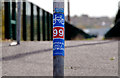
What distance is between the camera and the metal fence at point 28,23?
13.2 metres

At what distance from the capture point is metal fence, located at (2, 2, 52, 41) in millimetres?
13164

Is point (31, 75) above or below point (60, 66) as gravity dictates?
below

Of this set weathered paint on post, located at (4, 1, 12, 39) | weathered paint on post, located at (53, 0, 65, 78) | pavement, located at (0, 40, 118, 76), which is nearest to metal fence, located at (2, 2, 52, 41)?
weathered paint on post, located at (4, 1, 12, 39)

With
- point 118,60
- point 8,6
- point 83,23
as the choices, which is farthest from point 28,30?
point 83,23

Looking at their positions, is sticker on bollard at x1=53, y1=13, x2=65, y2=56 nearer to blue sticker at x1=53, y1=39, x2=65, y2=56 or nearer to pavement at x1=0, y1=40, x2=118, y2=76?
blue sticker at x1=53, y1=39, x2=65, y2=56

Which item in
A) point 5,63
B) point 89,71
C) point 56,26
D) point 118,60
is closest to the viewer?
point 56,26

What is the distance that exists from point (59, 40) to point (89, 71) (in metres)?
2.45

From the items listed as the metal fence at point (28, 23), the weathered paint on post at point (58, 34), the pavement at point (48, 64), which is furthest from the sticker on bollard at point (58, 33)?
the metal fence at point (28, 23)

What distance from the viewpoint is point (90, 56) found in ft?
25.1

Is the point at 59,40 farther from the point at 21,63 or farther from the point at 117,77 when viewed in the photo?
the point at 21,63

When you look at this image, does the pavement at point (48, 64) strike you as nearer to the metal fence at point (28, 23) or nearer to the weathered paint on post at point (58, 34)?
the weathered paint on post at point (58, 34)

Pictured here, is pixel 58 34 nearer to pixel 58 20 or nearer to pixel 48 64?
pixel 58 20

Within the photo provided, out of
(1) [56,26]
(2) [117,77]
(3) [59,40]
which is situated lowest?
(2) [117,77]

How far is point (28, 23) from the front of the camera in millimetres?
15555
